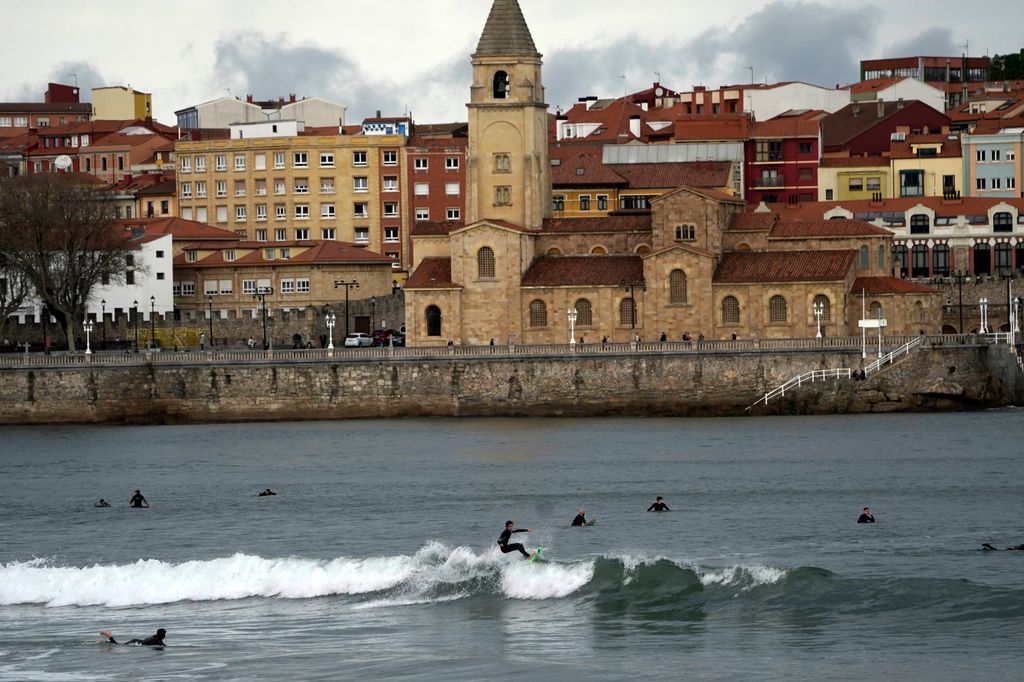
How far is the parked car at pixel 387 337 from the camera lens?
Result: 112 m

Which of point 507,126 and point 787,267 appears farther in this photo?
point 507,126

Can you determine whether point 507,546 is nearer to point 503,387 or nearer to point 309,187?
point 503,387

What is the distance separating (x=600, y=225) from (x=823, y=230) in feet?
32.4

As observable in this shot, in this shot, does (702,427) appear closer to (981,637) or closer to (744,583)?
(744,583)

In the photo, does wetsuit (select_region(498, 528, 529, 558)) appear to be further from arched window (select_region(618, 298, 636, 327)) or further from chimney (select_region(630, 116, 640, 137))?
chimney (select_region(630, 116, 640, 137))

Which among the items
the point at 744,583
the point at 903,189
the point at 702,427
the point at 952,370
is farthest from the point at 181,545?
the point at 903,189

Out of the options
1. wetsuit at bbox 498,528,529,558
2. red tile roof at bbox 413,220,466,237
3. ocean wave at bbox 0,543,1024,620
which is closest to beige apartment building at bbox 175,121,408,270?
red tile roof at bbox 413,220,466,237

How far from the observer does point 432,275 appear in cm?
10475

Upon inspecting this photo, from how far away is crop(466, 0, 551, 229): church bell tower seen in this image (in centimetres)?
10544

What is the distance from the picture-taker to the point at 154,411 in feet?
316

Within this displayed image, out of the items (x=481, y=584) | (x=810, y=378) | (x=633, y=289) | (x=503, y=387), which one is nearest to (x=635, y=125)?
(x=633, y=289)

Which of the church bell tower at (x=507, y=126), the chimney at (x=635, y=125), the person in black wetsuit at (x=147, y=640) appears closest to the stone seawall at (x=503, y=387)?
the church bell tower at (x=507, y=126)

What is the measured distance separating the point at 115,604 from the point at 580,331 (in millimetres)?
51785

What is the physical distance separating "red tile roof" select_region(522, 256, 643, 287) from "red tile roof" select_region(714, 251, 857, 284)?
4.08m
